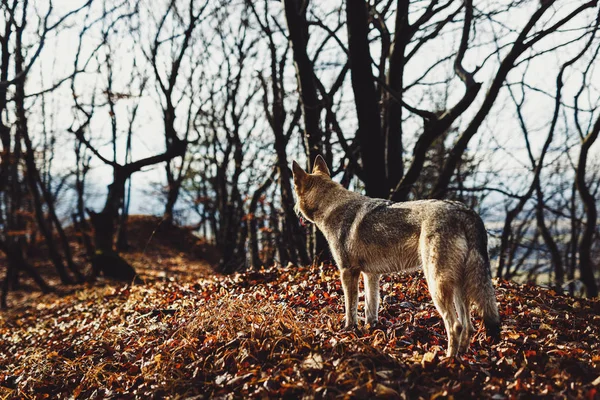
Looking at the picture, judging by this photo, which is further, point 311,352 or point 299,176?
point 299,176

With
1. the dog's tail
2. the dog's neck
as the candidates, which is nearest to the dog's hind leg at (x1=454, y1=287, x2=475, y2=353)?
the dog's tail

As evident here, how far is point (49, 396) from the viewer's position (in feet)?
17.2

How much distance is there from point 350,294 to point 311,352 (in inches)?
46.6

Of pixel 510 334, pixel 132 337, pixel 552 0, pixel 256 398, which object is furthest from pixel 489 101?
pixel 132 337

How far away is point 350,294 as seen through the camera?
5.48 m

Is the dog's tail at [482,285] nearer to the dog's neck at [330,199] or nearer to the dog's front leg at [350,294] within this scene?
the dog's front leg at [350,294]

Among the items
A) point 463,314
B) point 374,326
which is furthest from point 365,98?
point 463,314

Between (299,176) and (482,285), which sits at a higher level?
(299,176)

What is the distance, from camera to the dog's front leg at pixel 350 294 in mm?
5449

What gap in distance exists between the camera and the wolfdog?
4.24 m

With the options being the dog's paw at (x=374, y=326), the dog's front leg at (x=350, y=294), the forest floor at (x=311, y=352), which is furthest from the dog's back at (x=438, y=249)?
the dog's paw at (x=374, y=326)

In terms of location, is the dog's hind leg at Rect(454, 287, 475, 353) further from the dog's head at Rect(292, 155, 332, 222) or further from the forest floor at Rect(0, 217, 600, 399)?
the dog's head at Rect(292, 155, 332, 222)

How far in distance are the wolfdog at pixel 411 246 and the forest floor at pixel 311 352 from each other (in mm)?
472

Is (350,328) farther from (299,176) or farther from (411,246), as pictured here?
(299,176)
